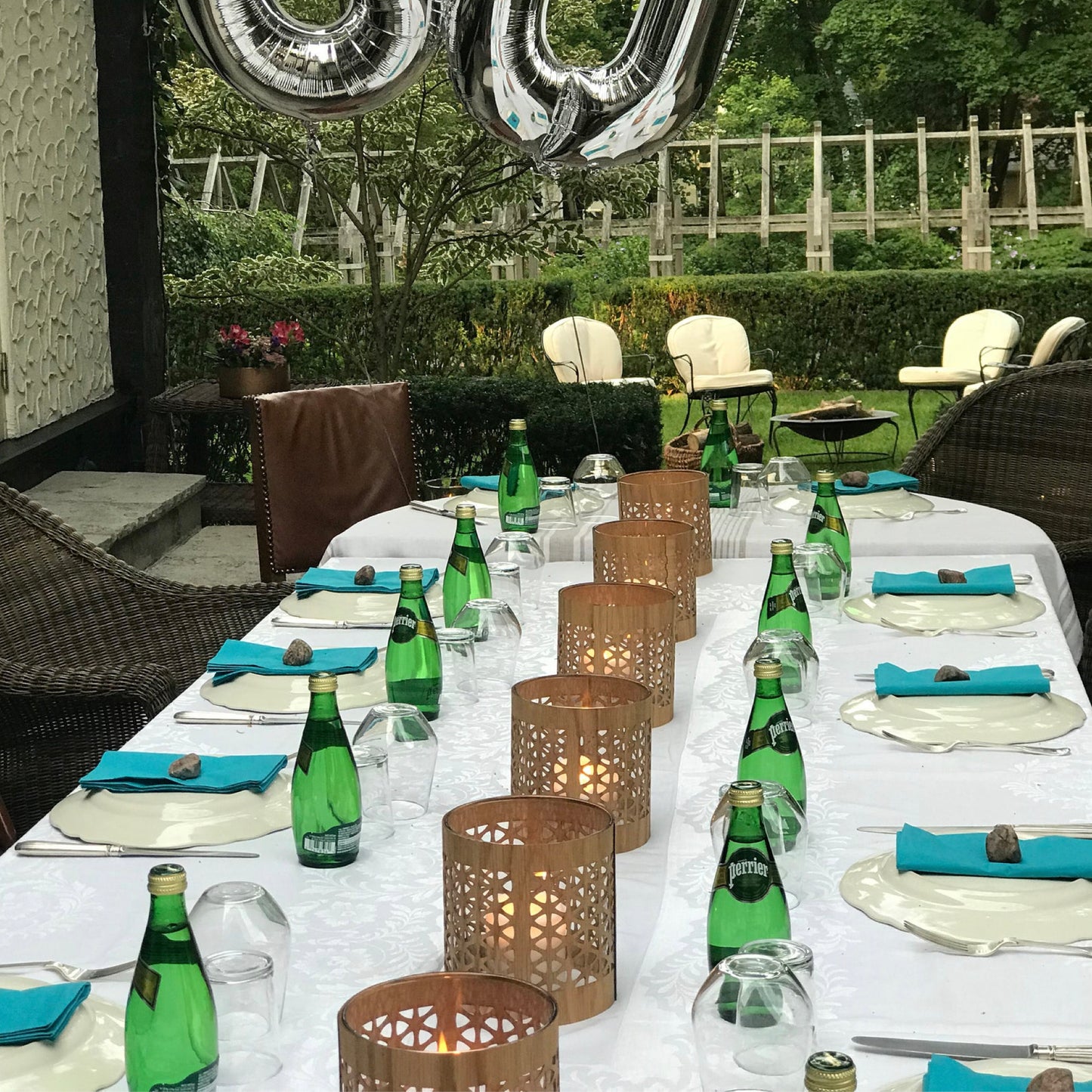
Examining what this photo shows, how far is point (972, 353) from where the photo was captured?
28.5 ft

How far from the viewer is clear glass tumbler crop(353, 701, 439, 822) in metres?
1.51

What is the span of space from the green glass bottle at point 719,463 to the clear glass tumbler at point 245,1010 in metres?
2.11

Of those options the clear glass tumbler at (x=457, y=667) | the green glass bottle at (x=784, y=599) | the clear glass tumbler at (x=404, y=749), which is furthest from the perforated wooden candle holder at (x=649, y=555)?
the clear glass tumbler at (x=404, y=749)

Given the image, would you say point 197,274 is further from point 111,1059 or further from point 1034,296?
point 111,1059

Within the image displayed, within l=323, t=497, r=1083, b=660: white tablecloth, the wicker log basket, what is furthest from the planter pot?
l=323, t=497, r=1083, b=660: white tablecloth

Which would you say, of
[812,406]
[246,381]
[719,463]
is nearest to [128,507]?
[246,381]

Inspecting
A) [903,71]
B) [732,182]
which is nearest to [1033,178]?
[732,182]

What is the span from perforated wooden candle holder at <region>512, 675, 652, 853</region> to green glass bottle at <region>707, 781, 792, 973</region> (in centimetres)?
22

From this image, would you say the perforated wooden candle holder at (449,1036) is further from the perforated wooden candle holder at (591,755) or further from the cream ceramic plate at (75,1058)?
the perforated wooden candle holder at (591,755)

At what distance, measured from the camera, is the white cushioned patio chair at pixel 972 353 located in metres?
8.48

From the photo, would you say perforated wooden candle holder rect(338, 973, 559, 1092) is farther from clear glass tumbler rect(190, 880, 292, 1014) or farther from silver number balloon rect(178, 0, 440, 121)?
silver number balloon rect(178, 0, 440, 121)

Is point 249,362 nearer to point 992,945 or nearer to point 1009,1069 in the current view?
point 992,945

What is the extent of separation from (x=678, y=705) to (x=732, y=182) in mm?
13422

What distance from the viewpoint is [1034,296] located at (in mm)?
11234
